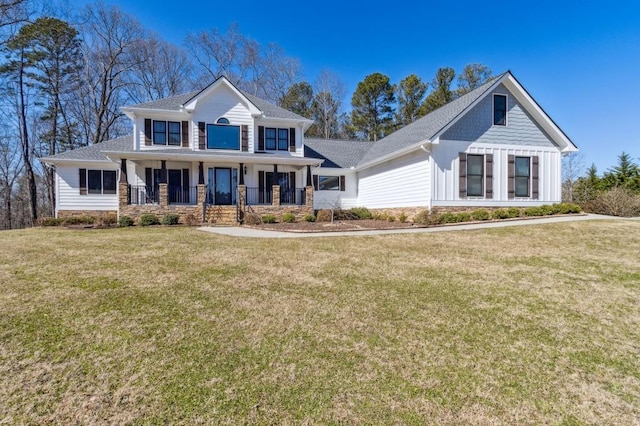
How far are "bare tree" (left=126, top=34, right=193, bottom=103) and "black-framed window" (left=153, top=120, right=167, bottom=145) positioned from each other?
14.2 meters

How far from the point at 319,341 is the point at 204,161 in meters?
15.5

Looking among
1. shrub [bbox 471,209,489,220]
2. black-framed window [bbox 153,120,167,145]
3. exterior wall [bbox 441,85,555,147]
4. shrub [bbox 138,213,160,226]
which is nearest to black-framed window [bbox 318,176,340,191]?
exterior wall [bbox 441,85,555,147]

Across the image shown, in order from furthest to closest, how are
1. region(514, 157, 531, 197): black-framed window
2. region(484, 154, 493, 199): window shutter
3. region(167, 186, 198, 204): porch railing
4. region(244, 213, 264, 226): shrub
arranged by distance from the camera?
region(167, 186, 198, 204): porch railing → region(244, 213, 264, 226): shrub → region(514, 157, 531, 197): black-framed window → region(484, 154, 493, 199): window shutter

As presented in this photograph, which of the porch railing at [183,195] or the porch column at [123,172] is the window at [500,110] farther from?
the porch column at [123,172]

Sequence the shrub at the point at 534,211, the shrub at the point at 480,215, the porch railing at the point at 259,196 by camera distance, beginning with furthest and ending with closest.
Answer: the porch railing at the point at 259,196
the shrub at the point at 534,211
the shrub at the point at 480,215

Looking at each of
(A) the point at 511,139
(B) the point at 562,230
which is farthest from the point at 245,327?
(A) the point at 511,139

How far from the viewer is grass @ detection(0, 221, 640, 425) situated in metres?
2.80

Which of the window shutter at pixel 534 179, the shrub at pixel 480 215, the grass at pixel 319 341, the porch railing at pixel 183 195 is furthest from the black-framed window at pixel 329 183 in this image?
the grass at pixel 319 341

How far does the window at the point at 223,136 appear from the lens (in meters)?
18.3

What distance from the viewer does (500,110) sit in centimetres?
1545

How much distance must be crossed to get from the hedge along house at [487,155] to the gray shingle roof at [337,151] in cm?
592

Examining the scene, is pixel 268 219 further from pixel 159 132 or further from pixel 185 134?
pixel 159 132

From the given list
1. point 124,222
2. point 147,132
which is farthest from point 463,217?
point 147,132

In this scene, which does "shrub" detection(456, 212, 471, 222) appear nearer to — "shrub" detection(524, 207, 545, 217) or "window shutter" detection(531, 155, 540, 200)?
"shrub" detection(524, 207, 545, 217)
